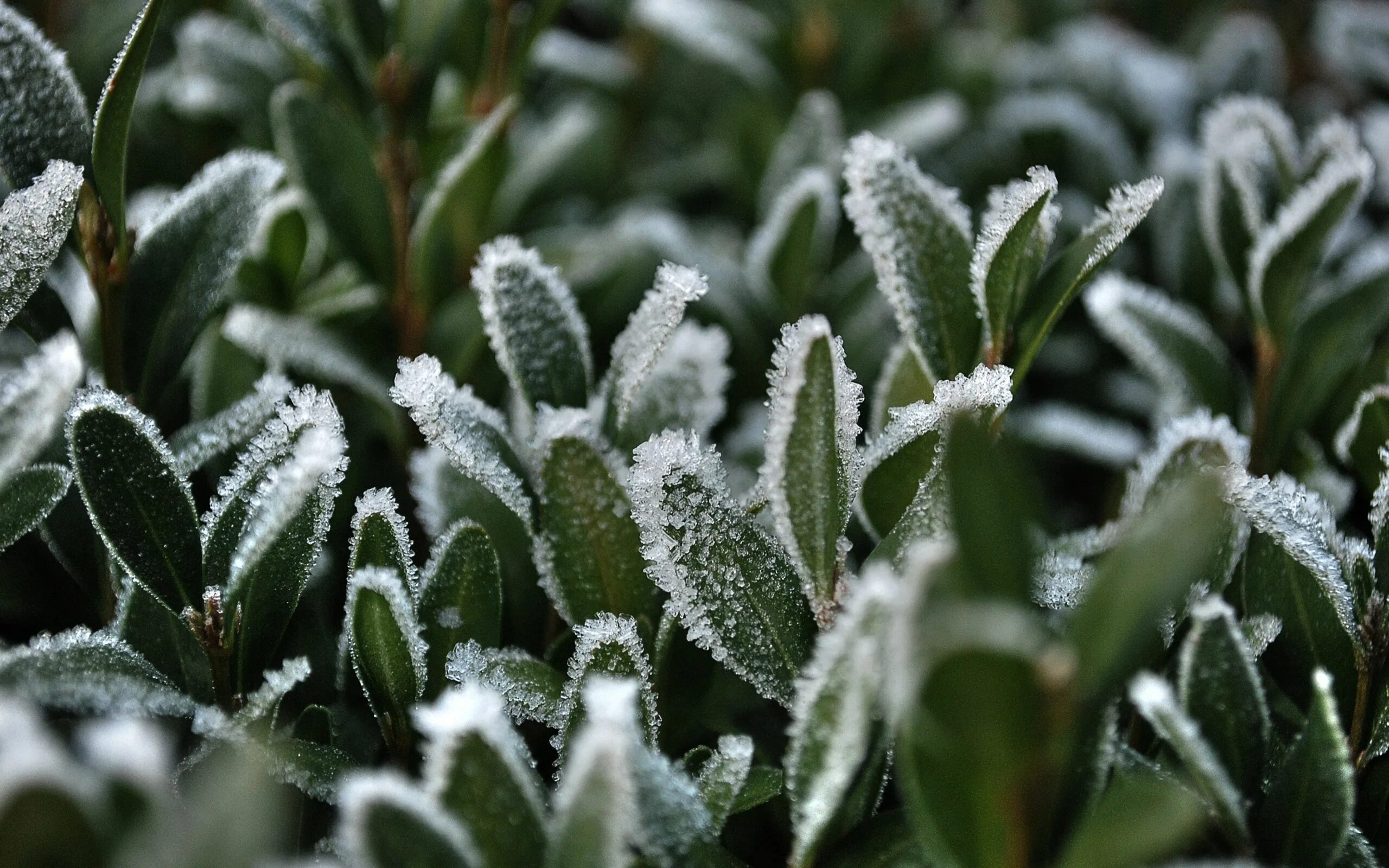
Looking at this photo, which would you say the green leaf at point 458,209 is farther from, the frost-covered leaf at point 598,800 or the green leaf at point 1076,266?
the frost-covered leaf at point 598,800

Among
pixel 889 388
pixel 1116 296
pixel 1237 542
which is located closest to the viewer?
pixel 1237 542

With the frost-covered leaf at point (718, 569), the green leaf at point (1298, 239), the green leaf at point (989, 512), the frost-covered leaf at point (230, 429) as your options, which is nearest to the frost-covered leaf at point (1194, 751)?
the green leaf at point (989, 512)

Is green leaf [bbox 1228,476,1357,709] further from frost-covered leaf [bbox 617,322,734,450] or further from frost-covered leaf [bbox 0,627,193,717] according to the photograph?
frost-covered leaf [bbox 0,627,193,717]

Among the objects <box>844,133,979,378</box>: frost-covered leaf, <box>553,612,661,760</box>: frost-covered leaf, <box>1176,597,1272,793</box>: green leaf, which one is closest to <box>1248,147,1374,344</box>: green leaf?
<box>844,133,979,378</box>: frost-covered leaf

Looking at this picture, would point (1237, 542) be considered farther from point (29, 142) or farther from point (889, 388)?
point (29, 142)

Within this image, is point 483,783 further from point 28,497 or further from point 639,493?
point 28,497

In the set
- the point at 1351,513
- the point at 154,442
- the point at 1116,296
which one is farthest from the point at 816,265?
the point at 154,442
